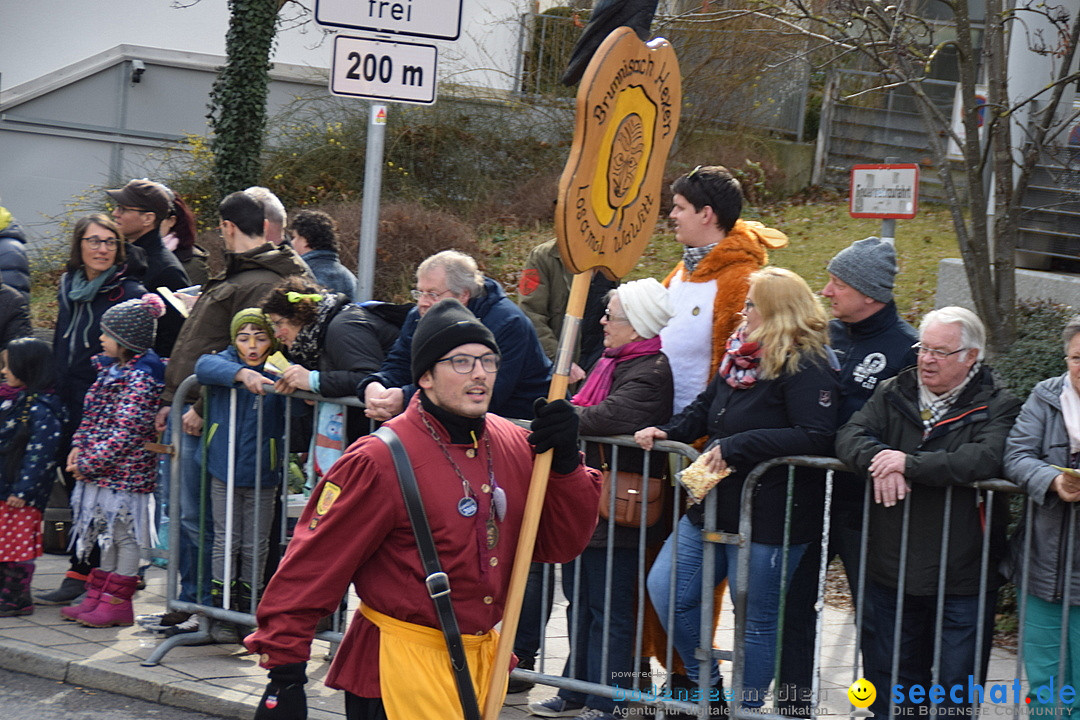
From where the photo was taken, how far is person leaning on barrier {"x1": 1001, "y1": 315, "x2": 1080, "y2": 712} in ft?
14.3

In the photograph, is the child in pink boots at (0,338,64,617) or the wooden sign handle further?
the child in pink boots at (0,338,64,617)

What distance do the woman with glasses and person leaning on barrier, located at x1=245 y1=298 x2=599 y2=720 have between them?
382cm

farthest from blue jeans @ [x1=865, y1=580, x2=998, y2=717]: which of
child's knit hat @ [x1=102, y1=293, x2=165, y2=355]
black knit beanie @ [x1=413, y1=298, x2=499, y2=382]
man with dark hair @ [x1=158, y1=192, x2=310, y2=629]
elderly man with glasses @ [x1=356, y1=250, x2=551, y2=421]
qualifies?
child's knit hat @ [x1=102, y1=293, x2=165, y2=355]

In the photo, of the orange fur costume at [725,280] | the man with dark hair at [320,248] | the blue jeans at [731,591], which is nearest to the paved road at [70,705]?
the orange fur costume at [725,280]

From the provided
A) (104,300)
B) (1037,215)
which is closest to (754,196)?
(1037,215)

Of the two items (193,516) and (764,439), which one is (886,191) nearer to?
(764,439)

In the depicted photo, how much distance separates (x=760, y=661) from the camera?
16.3 feet

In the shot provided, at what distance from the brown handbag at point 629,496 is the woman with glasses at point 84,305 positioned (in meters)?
3.09

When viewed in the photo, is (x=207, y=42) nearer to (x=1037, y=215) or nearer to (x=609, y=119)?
(x=1037, y=215)

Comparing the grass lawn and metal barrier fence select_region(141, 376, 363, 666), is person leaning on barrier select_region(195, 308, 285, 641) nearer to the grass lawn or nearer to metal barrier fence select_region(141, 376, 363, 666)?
metal barrier fence select_region(141, 376, 363, 666)

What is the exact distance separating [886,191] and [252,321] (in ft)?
13.5

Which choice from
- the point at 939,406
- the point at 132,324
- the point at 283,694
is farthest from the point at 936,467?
the point at 132,324

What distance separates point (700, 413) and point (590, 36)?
2.02 meters

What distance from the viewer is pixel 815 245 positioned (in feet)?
46.8
